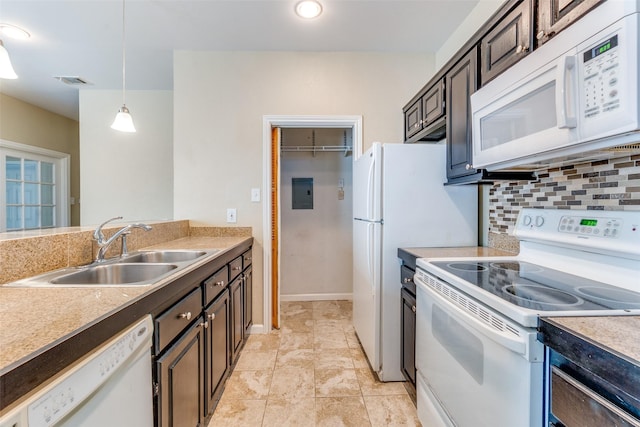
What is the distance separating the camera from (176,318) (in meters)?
1.13

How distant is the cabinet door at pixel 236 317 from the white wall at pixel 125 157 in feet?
6.29

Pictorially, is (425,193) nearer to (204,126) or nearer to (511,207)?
(511,207)

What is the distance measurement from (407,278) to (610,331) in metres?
1.07

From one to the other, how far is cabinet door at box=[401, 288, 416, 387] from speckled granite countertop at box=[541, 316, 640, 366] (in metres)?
0.95

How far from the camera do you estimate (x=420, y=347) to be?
1.48m

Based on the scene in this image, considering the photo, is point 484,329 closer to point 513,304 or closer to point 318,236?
point 513,304

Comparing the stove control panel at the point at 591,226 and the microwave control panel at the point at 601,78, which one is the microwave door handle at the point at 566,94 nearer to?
the microwave control panel at the point at 601,78

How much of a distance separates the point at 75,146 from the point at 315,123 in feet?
14.0

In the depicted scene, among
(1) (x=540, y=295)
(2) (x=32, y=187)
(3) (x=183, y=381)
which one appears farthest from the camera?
(2) (x=32, y=187)

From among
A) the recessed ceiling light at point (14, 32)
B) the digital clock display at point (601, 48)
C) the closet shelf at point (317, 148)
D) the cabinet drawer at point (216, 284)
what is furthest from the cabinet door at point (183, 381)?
the recessed ceiling light at point (14, 32)

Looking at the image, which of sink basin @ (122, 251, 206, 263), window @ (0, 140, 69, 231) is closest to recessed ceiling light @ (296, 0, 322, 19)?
sink basin @ (122, 251, 206, 263)

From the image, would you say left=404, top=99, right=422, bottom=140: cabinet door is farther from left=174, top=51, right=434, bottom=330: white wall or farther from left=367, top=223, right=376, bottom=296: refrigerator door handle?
left=367, top=223, right=376, bottom=296: refrigerator door handle

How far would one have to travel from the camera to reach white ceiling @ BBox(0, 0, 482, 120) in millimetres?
1977

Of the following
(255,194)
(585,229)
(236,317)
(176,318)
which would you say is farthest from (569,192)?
(255,194)
